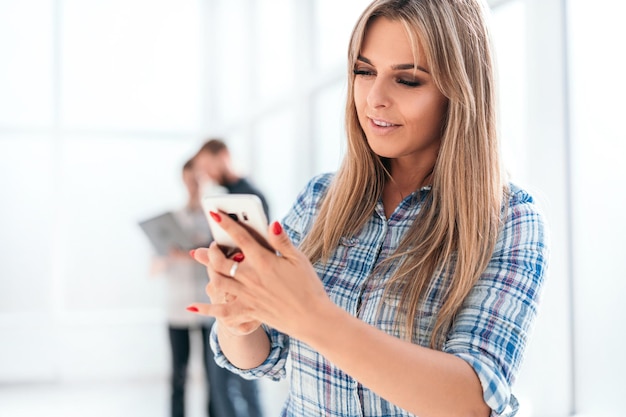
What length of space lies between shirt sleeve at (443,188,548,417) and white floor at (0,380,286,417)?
3.19m

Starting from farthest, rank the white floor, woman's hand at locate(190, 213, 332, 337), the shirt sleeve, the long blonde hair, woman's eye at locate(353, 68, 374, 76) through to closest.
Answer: the white floor
woman's eye at locate(353, 68, 374, 76)
the long blonde hair
the shirt sleeve
woman's hand at locate(190, 213, 332, 337)

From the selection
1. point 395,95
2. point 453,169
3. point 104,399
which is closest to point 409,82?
point 395,95

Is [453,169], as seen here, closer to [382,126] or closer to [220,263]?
[382,126]

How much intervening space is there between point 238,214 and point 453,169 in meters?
0.43

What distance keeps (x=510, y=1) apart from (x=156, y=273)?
2.45 meters

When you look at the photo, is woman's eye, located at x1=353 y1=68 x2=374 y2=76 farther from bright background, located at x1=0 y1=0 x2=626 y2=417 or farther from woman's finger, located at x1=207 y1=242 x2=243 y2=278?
bright background, located at x1=0 y1=0 x2=626 y2=417

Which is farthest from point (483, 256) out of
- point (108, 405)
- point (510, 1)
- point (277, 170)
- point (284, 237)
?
point (108, 405)

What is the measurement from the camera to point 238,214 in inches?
35.0

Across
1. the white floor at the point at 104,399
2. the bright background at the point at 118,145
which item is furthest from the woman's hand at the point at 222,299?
the white floor at the point at 104,399

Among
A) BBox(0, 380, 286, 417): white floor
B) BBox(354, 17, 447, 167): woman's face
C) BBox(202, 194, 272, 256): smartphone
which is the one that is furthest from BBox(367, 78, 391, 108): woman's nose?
BBox(0, 380, 286, 417): white floor

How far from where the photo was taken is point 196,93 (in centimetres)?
636

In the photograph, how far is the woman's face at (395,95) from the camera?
1.14 m

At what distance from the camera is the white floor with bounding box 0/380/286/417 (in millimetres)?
4422

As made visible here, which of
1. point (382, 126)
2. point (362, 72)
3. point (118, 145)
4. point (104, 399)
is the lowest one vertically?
point (104, 399)
